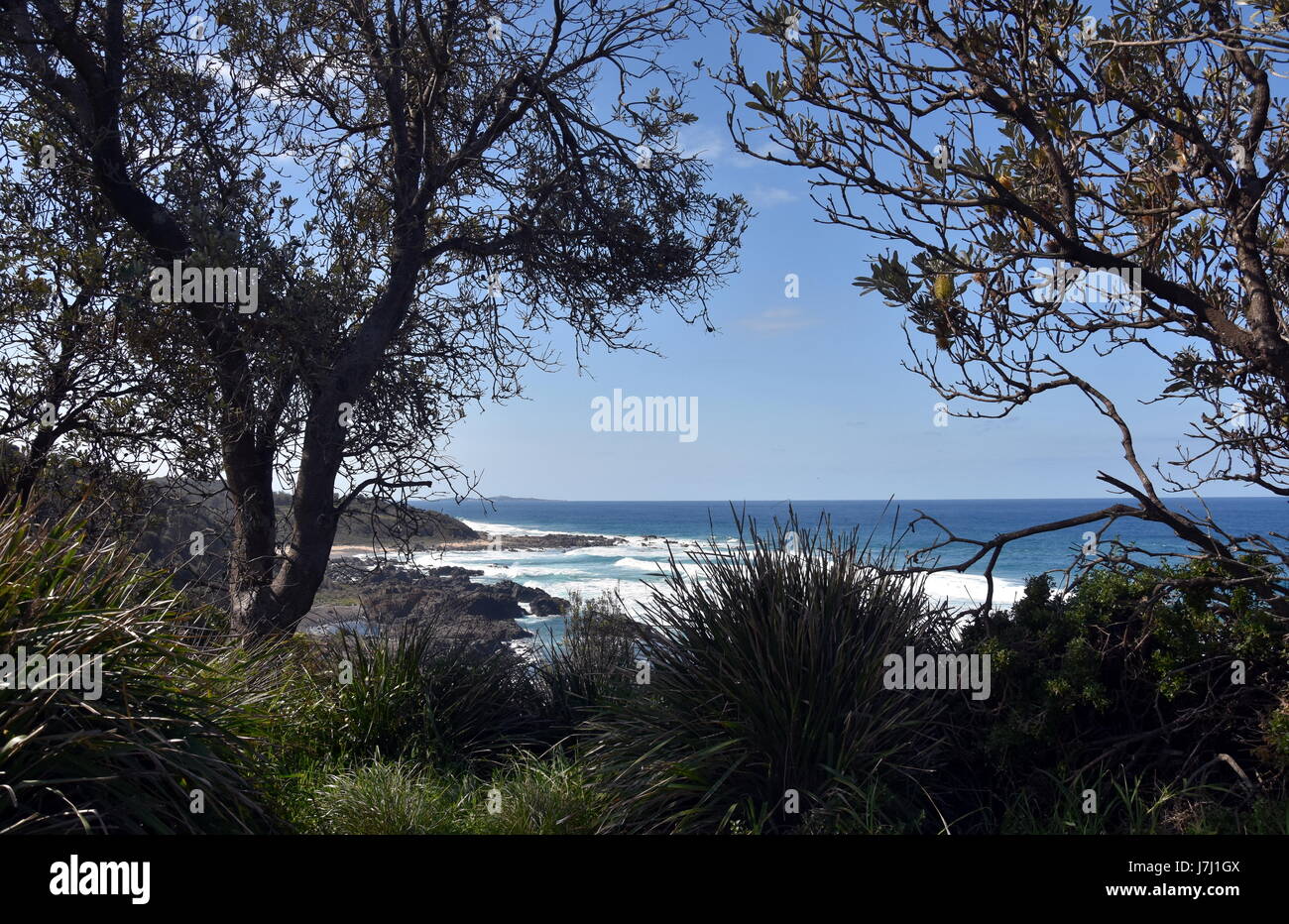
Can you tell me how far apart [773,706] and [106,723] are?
3434 mm

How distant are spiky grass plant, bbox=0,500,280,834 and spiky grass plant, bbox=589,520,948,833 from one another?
2137mm

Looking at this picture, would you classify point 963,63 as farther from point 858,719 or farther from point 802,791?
point 802,791

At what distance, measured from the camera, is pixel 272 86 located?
8.89 metres

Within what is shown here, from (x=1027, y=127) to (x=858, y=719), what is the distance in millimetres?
3554

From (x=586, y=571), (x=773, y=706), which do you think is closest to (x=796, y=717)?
(x=773, y=706)

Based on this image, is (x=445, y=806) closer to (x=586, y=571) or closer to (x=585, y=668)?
(x=585, y=668)

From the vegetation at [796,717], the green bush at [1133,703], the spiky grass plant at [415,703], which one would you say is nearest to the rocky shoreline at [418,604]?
the spiky grass plant at [415,703]

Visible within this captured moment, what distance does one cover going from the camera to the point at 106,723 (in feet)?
13.4

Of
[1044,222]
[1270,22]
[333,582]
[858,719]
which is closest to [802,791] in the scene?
[858,719]

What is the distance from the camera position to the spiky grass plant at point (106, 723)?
383cm

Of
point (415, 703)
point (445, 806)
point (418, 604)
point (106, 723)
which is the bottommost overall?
point (445, 806)

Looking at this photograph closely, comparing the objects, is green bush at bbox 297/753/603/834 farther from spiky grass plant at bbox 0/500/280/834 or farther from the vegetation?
spiky grass plant at bbox 0/500/280/834
